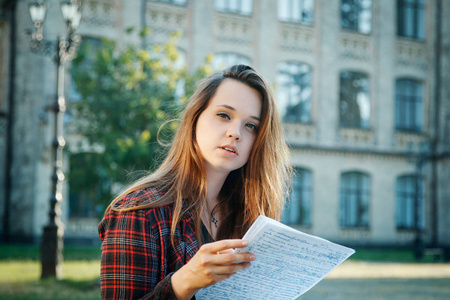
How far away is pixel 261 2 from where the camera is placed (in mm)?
25172

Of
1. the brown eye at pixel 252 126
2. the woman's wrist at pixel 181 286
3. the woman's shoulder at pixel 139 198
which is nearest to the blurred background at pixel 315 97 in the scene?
the brown eye at pixel 252 126

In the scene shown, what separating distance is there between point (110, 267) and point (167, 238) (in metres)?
0.22

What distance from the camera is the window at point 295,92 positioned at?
2548cm

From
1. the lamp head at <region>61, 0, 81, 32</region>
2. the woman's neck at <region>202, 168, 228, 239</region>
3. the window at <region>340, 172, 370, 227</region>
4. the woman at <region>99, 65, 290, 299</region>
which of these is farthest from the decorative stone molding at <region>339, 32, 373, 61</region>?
the woman's neck at <region>202, 168, 228, 239</region>

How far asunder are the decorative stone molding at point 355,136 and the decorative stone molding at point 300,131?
Answer: 1396 millimetres

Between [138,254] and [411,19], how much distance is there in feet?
93.0

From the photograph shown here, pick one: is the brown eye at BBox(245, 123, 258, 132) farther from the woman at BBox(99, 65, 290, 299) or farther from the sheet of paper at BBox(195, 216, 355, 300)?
the sheet of paper at BBox(195, 216, 355, 300)

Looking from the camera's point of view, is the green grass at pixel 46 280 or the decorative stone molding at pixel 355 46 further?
the decorative stone molding at pixel 355 46

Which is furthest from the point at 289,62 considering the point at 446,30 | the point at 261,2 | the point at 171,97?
the point at 171,97

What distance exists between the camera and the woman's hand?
178 cm

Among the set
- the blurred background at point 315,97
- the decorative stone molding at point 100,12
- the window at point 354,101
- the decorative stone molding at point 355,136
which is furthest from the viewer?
the window at point 354,101

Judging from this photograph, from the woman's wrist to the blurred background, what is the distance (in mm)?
18518

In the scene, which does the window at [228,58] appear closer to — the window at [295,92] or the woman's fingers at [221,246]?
the window at [295,92]

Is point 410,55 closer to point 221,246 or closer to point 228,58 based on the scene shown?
point 228,58
